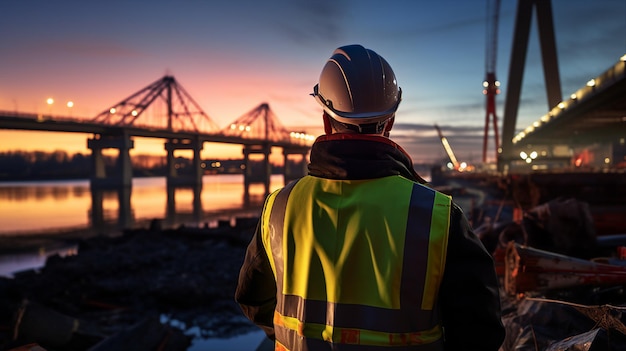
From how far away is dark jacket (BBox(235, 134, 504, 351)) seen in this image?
157 cm

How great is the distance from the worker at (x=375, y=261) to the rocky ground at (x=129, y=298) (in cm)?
515

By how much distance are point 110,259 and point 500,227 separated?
12953 millimetres

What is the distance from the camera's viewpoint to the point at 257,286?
210 cm

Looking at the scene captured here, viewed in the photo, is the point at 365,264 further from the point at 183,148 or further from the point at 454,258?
the point at 183,148

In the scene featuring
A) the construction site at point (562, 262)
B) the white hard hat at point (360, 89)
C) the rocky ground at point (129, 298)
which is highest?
the white hard hat at point (360, 89)

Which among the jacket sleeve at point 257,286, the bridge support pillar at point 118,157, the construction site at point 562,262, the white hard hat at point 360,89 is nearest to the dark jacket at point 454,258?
the white hard hat at point 360,89

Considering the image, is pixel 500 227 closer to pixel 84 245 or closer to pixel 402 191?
pixel 402 191

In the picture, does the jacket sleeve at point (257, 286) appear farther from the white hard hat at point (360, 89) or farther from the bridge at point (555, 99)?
the bridge at point (555, 99)

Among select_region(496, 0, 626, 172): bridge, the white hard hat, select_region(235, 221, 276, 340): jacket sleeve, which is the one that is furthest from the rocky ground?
select_region(496, 0, 626, 172): bridge

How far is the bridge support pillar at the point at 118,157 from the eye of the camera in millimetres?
77125

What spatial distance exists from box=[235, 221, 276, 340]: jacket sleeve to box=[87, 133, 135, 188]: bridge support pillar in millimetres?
80348

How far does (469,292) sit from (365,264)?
1.16ft

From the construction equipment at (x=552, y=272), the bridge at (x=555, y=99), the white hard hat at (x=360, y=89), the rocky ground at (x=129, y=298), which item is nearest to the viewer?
the white hard hat at (x=360, y=89)

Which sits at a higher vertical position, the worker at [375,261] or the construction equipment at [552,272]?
the worker at [375,261]
